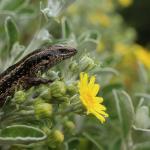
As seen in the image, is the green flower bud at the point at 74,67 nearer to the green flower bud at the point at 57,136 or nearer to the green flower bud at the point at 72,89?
the green flower bud at the point at 72,89

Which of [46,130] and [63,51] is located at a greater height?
[63,51]

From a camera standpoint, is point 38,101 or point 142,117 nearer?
point 38,101

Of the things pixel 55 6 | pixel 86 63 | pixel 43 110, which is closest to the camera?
pixel 43 110

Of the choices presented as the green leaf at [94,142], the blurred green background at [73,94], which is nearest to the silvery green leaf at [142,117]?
the blurred green background at [73,94]

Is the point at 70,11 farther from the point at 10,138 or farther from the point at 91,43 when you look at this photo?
the point at 10,138

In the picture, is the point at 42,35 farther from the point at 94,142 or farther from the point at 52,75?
the point at 94,142

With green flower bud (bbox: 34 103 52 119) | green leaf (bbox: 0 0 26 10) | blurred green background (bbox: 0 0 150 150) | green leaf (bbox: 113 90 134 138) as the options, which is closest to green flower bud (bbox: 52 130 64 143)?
blurred green background (bbox: 0 0 150 150)

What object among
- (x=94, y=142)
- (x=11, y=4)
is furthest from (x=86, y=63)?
(x=11, y=4)

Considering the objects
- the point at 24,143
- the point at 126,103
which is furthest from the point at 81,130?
the point at 24,143
